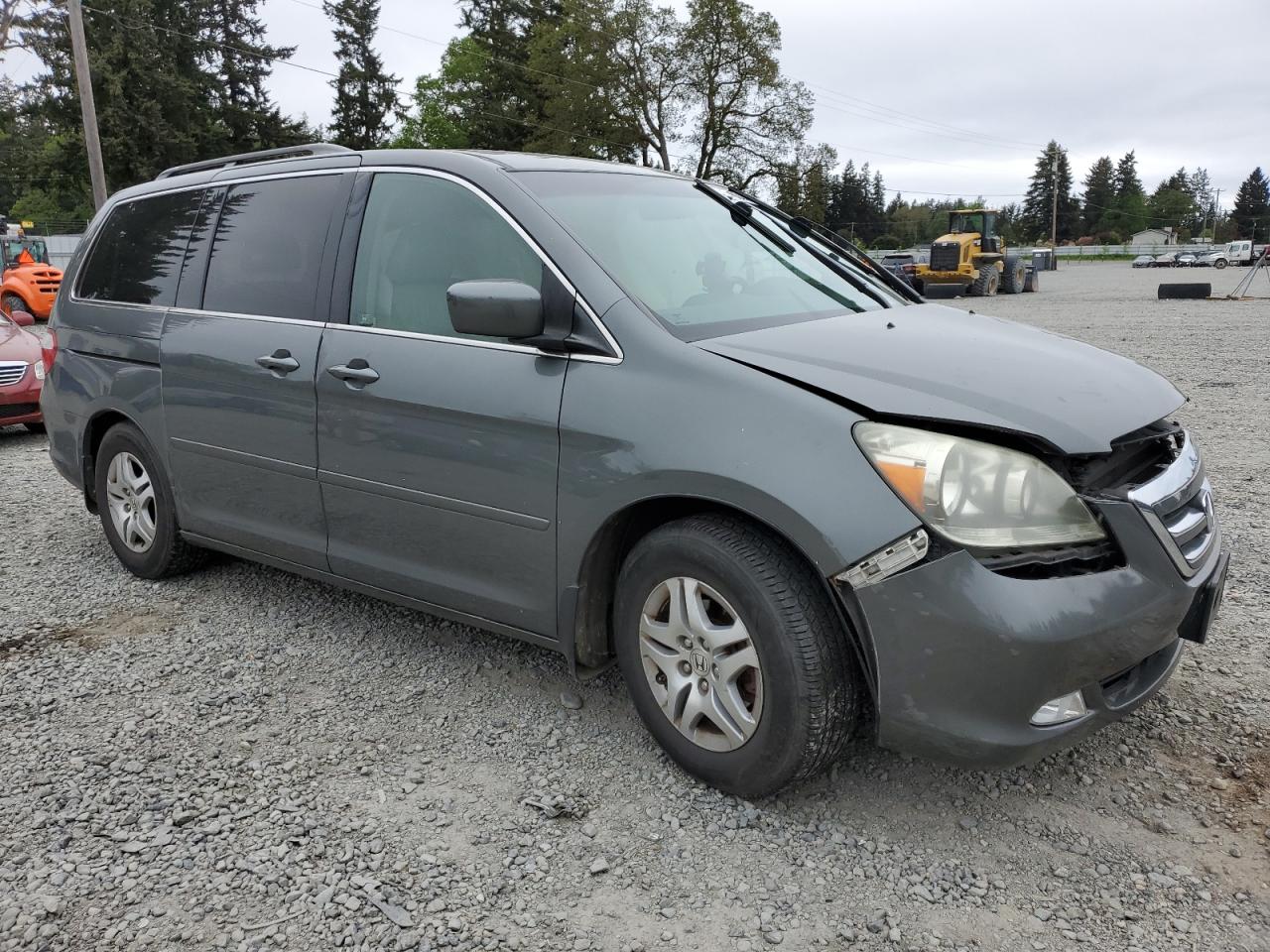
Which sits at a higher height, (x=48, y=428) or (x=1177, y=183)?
(x=1177, y=183)

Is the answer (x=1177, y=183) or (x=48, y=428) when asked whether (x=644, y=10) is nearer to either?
(x=48, y=428)

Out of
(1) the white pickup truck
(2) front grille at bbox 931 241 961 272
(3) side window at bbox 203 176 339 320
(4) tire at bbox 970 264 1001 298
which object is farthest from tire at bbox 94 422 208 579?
(1) the white pickup truck

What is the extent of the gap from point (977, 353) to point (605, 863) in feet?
5.61

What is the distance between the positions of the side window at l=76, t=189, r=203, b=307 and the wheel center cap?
281cm

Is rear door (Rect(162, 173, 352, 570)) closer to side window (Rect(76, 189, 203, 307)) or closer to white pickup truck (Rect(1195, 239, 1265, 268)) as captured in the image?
side window (Rect(76, 189, 203, 307))

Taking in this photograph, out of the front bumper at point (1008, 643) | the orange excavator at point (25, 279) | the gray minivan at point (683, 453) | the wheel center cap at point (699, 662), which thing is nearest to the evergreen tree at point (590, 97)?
the orange excavator at point (25, 279)

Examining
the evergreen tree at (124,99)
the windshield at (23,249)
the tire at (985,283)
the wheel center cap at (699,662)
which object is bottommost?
the wheel center cap at (699,662)

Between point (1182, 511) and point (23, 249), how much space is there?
80.6 ft

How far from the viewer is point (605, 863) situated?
8.20ft

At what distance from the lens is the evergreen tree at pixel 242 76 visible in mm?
49781

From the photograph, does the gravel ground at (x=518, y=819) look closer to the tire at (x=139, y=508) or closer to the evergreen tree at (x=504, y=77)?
the tire at (x=139, y=508)

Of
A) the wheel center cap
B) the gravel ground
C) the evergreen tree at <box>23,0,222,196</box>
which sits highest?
the evergreen tree at <box>23,0,222,196</box>

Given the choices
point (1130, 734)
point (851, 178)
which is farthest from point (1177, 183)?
point (1130, 734)

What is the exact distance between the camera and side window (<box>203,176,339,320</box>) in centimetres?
359
